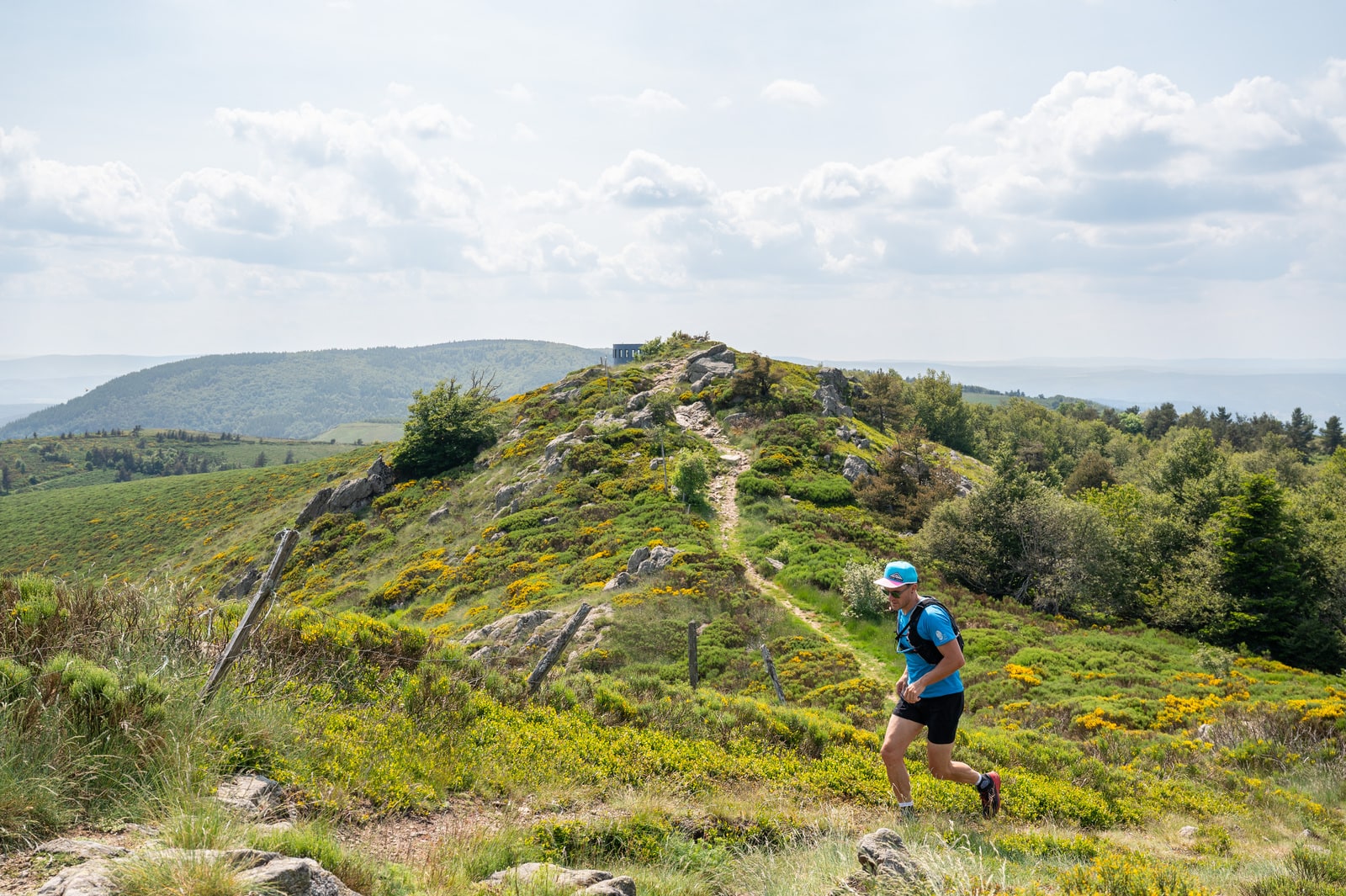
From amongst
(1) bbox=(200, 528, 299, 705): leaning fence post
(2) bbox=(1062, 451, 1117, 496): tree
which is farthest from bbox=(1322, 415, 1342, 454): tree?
(1) bbox=(200, 528, 299, 705): leaning fence post

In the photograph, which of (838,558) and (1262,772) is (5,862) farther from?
(838,558)

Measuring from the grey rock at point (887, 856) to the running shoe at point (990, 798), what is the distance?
2706 millimetres

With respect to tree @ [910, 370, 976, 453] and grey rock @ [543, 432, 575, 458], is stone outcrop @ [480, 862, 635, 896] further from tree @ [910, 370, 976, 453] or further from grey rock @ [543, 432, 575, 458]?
tree @ [910, 370, 976, 453]

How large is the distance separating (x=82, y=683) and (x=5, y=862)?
153 centimetres

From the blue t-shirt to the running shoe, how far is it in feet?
5.62

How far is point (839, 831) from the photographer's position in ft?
21.0

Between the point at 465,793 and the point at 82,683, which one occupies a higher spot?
the point at 82,683

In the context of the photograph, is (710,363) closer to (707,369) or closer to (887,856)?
(707,369)

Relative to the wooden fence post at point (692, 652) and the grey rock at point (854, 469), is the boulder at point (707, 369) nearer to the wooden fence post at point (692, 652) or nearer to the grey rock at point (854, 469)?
the grey rock at point (854, 469)

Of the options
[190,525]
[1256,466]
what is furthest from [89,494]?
[1256,466]

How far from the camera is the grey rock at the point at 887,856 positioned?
4.82 metres

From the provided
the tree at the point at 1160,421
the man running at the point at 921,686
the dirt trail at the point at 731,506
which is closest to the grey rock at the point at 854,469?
the dirt trail at the point at 731,506

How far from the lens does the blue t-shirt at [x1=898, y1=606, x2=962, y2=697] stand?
21.2 feet

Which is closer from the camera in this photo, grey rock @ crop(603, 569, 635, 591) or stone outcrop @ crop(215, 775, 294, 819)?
stone outcrop @ crop(215, 775, 294, 819)
